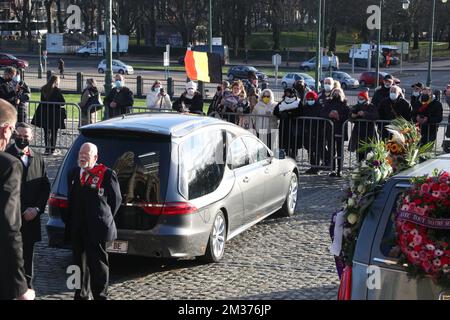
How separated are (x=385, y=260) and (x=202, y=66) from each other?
14.0m

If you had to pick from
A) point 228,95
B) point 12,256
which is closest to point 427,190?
point 12,256

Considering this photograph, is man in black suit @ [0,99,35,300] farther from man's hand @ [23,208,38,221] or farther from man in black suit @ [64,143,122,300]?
man's hand @ [23,208,38,221]

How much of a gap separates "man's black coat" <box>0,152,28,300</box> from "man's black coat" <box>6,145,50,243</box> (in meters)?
3.08

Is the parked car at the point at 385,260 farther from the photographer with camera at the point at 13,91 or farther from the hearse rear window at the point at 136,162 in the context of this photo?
the photographer with camera at the point at 13,91

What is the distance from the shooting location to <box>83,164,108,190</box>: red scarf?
25.5ft

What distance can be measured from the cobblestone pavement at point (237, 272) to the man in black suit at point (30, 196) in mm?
621

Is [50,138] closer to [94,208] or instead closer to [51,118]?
[51,118]

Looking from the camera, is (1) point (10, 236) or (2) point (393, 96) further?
(2) point (393, 96)

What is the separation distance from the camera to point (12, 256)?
199 inches

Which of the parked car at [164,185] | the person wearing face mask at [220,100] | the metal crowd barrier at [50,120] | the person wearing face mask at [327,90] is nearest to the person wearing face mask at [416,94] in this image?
the person wearing face mask at [327,90]

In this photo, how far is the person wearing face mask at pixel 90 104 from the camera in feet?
62.1

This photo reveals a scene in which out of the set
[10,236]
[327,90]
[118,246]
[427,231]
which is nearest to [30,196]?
[118,246]

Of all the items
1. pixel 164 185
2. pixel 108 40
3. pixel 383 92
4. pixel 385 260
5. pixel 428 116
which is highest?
pixel 108 40

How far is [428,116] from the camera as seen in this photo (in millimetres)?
15969
